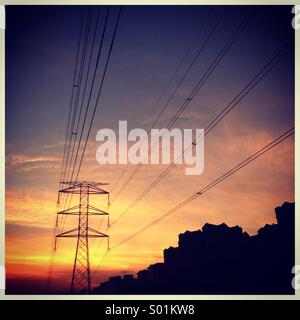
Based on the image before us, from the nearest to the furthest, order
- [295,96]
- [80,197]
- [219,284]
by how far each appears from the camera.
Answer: [295,96] → [80,197] → [219,284]

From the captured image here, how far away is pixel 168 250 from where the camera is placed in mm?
65500

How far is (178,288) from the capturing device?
193 ft

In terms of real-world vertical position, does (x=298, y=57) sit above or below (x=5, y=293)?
above

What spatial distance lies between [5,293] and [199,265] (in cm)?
5338

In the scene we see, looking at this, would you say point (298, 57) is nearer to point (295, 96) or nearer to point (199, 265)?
point (295, 96)

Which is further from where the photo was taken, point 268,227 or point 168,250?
point 168,250

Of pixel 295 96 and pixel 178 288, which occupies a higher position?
pixel 295 96
